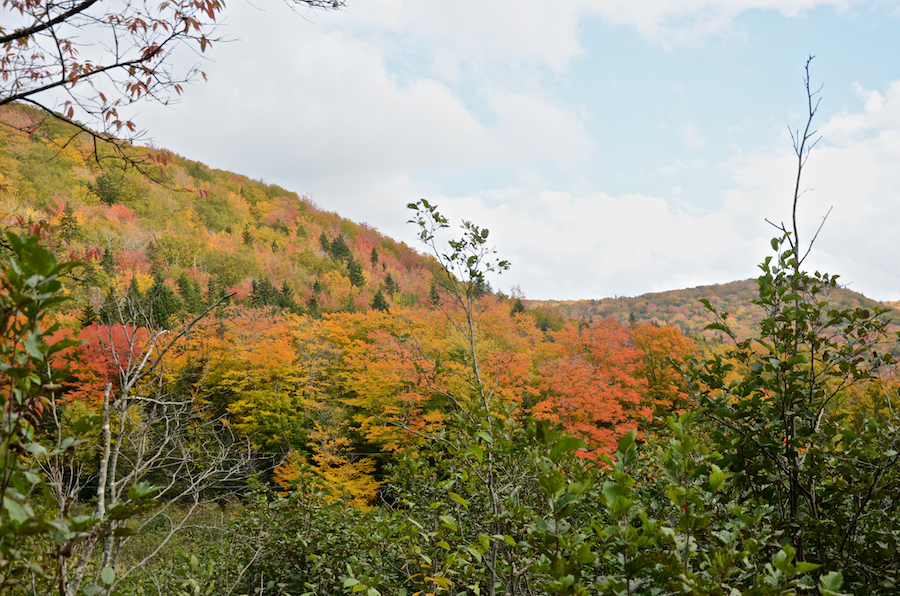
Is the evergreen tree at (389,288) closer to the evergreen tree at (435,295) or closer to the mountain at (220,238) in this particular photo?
the mountain at (220,238)

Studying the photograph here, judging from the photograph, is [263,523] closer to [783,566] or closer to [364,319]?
[783,566]

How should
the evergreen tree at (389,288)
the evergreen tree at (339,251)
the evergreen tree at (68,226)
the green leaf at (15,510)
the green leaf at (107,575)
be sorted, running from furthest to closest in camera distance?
1. the evergreen tree at (339,251)
2. the evergreen tree at (389,288)
3. the evergreen tree at (68,226)
4. the green leaf at (107,575)
5. the green leaf at (15,510)

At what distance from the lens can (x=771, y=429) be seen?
201 cm

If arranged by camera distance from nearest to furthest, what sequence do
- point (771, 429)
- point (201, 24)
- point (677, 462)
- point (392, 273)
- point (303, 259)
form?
point (677, 462), point (771, 429), point (201, 24), point (303, 259), point (392, 273)

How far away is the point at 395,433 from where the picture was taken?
45.9 feet

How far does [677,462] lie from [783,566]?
340mm

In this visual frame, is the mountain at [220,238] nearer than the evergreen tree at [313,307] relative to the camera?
No

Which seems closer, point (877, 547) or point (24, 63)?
point (877, 547)

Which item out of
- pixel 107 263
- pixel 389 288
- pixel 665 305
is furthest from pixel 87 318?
pixel 665 305

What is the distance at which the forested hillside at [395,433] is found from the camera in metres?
1.23

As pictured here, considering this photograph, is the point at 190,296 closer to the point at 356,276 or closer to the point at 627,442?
the point at 356,276

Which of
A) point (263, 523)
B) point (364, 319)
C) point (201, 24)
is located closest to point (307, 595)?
point (263, 523)

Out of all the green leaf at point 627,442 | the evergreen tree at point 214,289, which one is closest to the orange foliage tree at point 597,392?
the green leaf at point 627,442

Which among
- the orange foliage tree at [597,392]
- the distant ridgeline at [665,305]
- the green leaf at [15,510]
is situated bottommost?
the orange foliage tree at [597,392]
